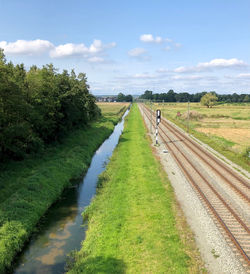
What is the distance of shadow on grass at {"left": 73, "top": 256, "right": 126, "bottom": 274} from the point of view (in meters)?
12.2

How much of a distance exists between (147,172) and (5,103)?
16329 millimetres

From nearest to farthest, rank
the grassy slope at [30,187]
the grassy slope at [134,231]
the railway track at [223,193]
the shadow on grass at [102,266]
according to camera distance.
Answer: the shadow on grass at [102,266], the grassy slope at [134,231], the railway track at [223,193], the grassy slope at [30,187]

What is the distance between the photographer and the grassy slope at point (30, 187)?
15367 millimetres

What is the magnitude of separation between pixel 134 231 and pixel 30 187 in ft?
35.8

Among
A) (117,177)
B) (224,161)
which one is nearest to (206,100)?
(224,161)

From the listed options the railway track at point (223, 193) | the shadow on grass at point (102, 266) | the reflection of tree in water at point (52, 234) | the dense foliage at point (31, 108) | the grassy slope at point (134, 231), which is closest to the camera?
the shadow on grass at point (102, 266)

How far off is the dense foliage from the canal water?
A: 8.27m

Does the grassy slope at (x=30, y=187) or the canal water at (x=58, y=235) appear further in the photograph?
the grassy slope at (x=30, y=187)

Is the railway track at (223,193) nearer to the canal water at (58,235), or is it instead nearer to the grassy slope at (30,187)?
the canal water at (58,235)

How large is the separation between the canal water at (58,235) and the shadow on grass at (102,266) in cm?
148

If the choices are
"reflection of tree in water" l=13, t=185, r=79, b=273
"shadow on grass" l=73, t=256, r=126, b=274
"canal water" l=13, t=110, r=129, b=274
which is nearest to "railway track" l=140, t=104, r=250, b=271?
"shadow on grass" l=73, t=256, r=126, b=274

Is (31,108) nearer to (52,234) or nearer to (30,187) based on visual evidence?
(30,187)

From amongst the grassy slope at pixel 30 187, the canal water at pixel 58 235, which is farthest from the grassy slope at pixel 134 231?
the grassy slope at pixel 30 187

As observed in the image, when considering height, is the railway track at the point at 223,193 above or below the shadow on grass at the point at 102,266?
above
